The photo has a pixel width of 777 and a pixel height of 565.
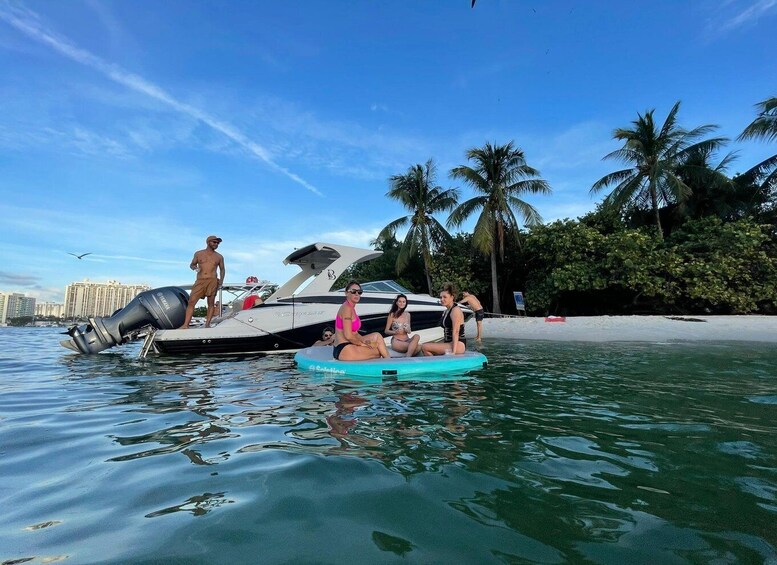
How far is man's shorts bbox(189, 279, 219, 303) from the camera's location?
10039 millimetres

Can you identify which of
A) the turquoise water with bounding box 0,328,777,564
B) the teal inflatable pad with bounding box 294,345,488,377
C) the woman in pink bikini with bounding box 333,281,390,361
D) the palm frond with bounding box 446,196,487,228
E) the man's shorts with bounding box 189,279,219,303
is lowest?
the turquoise water with bounding box 0,328,777,564

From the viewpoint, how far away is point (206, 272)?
9.99 metres

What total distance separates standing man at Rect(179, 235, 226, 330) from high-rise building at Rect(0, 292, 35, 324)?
266ft

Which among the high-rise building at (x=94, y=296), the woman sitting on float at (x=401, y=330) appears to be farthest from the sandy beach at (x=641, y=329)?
the high-rise building at (x=94, y=296)

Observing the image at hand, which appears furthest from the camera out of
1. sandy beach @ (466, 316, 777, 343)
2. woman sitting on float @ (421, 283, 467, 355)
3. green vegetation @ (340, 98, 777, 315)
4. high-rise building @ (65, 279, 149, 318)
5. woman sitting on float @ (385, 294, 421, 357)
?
high-rise building @ (65, 279, 149, 318)

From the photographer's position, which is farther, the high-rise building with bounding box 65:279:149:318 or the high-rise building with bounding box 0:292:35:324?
the high-rise building with bounding box 0:292:35:324

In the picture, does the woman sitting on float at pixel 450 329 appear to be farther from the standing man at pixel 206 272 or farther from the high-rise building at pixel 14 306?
the high-rise building at pixel 14 306

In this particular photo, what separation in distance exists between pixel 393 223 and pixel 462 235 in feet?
18.4

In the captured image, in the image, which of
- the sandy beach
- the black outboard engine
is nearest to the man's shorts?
the black outboard engine

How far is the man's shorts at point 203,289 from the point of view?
10039mm

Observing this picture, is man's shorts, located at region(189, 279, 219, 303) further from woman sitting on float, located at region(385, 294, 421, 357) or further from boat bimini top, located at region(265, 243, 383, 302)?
woman sitting on float, located at region(385, 294, 421, 357)

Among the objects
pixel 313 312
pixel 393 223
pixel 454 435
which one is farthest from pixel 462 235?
pixel 454 435

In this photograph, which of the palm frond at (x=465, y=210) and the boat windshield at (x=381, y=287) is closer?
the boat windshield at (x=381, y=287)

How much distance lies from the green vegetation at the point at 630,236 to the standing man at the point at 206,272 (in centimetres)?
1713
